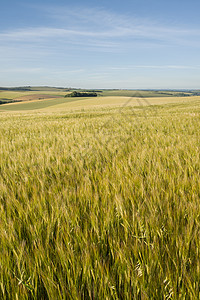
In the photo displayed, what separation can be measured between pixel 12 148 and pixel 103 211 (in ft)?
9.20

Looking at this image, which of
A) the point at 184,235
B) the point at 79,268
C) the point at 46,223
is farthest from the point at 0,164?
the point at 184,235

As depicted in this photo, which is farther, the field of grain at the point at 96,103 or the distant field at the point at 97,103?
the distant field at the point at 97,103

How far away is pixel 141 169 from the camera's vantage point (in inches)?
81.6

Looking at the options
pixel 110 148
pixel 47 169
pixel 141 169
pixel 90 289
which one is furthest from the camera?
pixel 110 148

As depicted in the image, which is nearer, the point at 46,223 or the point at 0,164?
the point at 46,223

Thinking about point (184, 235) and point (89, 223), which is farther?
point (89, 223)

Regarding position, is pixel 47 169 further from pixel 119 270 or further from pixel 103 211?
pixel 119 270

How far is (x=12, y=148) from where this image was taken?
3512mm

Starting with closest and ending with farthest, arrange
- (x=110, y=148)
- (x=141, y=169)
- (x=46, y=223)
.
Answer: (x=46, y=223) → (x=141, y=169) → (x=110, y=148)

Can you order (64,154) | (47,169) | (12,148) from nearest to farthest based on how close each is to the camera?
(47,169) → (64,154) → (12,148)

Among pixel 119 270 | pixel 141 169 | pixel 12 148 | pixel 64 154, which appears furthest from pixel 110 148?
pixel 119 270

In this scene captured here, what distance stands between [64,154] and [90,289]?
2102 millimetres

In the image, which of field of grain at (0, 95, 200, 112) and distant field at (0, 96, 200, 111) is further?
distant field at (0, 96, 200, 111)

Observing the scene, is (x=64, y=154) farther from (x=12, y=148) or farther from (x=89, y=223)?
(x=89, y=223)
